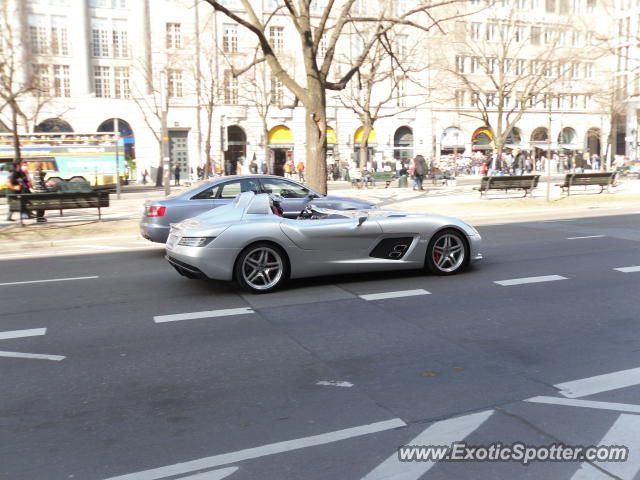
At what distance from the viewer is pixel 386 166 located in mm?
51781

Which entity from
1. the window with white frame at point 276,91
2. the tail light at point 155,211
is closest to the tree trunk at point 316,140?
the tail light at point 155,211

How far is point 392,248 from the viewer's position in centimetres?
827

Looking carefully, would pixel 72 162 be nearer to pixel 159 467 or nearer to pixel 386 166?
pixel 386 166

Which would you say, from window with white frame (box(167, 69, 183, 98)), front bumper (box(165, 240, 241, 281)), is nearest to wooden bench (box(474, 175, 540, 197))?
front bumper (box(165, 240, 241, 281))

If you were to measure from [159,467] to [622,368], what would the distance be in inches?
143

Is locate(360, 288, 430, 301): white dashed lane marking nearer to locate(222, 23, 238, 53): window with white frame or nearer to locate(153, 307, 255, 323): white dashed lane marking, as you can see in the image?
locate(153, 307, 255, 323): white dashed lane marking

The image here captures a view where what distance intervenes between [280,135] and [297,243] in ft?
159

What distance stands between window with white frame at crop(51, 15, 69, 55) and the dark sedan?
41.1 m

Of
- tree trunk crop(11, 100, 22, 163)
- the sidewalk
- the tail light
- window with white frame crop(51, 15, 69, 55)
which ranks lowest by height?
the sidewalk

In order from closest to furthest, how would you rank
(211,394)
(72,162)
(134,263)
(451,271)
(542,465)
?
(542,465), (211,394), (451,271), (134,263), (72,162)

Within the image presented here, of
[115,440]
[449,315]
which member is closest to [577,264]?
[449,315]

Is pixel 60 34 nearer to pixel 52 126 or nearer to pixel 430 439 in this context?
pixel 52 126

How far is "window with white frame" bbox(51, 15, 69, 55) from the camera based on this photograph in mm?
47281

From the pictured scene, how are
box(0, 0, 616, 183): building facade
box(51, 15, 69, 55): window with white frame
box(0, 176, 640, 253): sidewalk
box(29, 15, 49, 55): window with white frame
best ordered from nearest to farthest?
box(0, 176, 640, 253): sidewalk < box(29, 15, 49, 55): window with white frame < box(0, 0, 616, 183): building facade < box(51, 15, 69, 55): window with white frame
